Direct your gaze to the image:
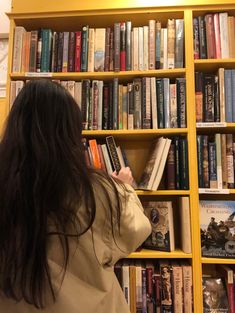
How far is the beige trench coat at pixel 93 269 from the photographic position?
69cm

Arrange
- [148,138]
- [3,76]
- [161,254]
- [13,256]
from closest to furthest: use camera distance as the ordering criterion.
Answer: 1. [13,256]
2. [161,254]
3. [148,138]
4. [3,76]

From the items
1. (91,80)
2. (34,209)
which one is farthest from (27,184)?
(91,80)

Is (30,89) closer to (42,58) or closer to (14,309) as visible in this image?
(14,309)

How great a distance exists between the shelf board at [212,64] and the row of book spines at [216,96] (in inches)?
1.5

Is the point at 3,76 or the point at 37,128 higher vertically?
the point at 3,76

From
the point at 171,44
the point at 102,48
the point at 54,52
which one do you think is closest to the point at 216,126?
the point at 171,44

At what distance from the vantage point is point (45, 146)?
711 mm

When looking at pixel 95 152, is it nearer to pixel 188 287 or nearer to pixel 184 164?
pixel 184 164

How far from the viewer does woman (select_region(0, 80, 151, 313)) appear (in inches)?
26.5

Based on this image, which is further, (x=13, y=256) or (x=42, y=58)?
(x=42, y=58)

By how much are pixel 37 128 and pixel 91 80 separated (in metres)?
0.88

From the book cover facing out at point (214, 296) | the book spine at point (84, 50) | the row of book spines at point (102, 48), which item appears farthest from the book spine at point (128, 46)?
the book cover facing out at point (214, 296)

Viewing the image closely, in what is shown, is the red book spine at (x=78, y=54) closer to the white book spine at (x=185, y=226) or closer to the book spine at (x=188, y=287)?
the white book spine at (x=185, y=226)

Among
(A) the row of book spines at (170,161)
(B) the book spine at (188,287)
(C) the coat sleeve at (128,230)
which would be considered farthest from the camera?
(A) the row of book spines at (170,161)
